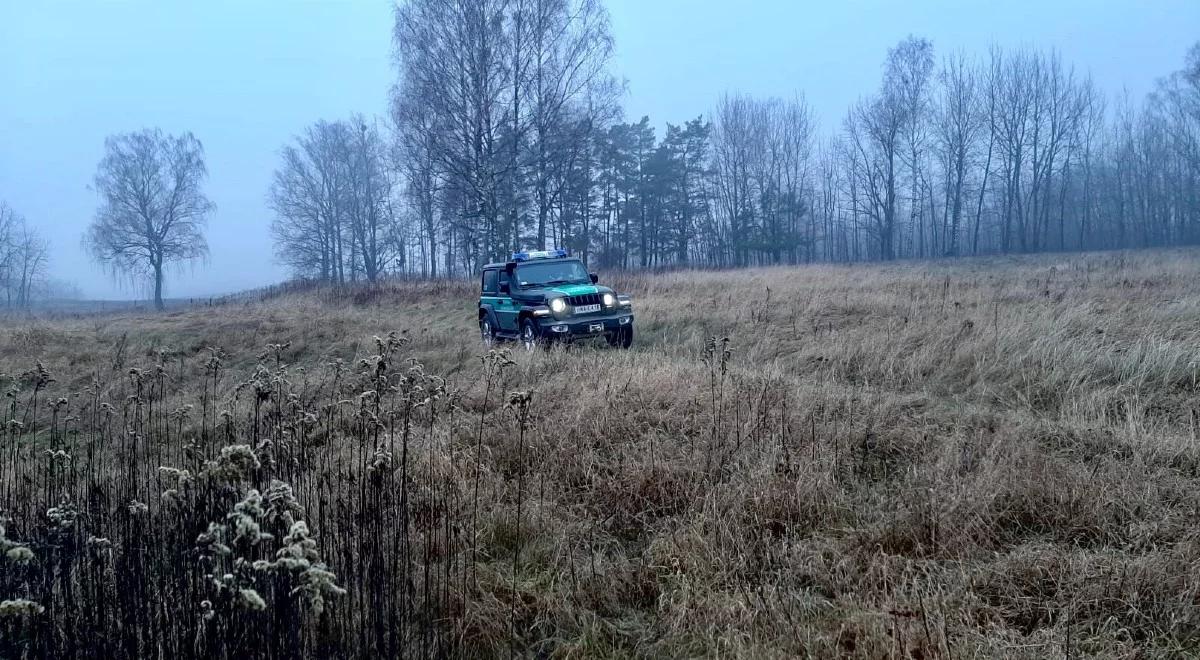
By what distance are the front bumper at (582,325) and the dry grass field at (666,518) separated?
2.73m

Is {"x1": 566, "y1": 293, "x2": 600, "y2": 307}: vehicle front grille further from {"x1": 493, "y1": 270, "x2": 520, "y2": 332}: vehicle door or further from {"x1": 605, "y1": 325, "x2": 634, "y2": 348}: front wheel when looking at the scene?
{"x1": 493, "y1": 270, "x2": 520, "y2": 332}: vehicle door

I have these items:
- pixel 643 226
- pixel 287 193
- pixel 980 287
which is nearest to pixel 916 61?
pixel 643 226

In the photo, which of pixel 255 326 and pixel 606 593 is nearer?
pixel 606 593

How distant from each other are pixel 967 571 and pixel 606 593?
1776mm

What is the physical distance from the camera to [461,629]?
295 cm

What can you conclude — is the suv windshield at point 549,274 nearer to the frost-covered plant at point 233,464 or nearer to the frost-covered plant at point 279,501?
the frost-covered plant at point 279,501

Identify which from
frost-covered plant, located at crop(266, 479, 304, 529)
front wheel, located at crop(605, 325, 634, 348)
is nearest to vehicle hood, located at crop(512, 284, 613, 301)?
front wheel, located at crop(605, 325, 634, 348)

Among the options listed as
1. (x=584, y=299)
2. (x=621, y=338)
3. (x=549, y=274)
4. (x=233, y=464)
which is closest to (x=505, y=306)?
(x=549, y=274)

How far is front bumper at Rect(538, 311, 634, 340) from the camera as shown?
9.98 meters

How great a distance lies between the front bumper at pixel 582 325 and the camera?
32.8 feet

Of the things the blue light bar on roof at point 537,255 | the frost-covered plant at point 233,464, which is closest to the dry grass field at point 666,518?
the frost-covered plant at point 233,464

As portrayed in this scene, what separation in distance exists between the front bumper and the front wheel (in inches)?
2.8

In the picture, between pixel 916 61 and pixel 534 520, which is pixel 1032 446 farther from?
pixel 916 61

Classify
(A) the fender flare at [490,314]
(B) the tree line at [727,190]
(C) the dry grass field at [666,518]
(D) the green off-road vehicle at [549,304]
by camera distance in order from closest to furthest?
(C) the dry grass field at [666,518] < (D) the green off-road vehicle at [549,304] < (A) the fender flare at [490,314] < (B) the tree line at [727,190]
